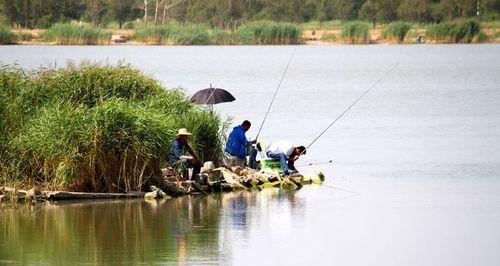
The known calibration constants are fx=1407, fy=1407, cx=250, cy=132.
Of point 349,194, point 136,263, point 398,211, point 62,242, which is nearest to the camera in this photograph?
point 136,263

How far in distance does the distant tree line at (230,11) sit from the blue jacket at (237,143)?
69.5 metres

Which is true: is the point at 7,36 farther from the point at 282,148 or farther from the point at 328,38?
the point at 282,148

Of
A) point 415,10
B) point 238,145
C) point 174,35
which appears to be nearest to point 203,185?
point 238,145

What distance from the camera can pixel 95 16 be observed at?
9188 centimetres

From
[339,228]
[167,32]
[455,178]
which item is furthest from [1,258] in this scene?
[167,32]

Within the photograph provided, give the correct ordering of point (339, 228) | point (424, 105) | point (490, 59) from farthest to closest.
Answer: point (490, 59), point (424, 105), point (339, 228)

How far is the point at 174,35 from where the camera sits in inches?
3174

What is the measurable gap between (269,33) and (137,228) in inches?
2392

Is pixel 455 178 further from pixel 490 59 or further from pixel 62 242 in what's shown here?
pixel 490 59

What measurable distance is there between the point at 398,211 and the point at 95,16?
74557 mm

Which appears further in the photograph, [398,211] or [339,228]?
[398,211]

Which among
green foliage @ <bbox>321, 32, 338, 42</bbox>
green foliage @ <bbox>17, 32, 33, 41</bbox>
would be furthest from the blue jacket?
green foliage @ <bbox>17, 32, 33, 41</bbox>

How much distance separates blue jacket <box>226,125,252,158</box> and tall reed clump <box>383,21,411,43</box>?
57.9 metres

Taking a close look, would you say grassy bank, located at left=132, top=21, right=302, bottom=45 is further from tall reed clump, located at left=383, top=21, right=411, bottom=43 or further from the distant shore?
tall reed clump, located at left=383, top=21, right=411, bottom=43
